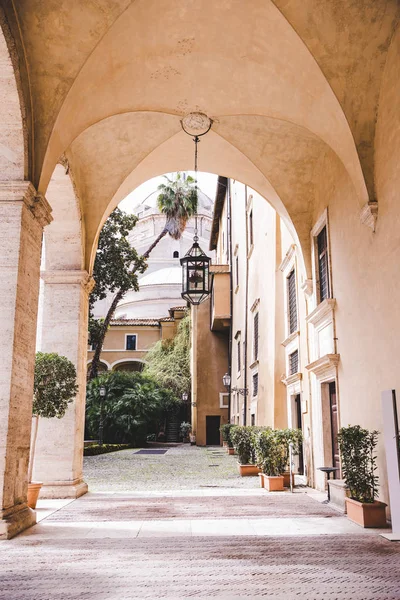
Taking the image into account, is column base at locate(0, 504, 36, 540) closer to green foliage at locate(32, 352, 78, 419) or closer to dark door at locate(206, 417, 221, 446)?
green foliage at locate(32, 352, 78, 419)

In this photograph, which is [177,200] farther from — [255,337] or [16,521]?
[16,521]

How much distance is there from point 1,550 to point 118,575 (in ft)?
5.27

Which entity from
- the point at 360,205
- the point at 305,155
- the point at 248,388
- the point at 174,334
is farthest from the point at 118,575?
the point at 174,334

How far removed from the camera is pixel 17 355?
6.62m

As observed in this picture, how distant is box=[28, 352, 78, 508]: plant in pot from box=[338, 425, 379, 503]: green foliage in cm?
443

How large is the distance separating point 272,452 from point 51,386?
184 inches

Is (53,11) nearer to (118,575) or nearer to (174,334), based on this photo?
(118,575)

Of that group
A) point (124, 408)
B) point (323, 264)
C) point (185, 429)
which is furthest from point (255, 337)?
point (185, 429)

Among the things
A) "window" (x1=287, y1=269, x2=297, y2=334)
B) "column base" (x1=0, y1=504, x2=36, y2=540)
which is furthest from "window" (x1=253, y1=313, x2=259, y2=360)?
"column base" (x1=0, y1=504, x2=36, y2=540)

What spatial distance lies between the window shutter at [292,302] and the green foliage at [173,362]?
774 inches

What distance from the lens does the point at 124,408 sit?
28656mm

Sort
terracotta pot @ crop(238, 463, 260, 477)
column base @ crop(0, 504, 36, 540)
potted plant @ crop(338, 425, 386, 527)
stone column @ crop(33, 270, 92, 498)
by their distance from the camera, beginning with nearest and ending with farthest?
column base @ crop(0, 504, 36, 540)
potted plant @ crop(338, 425, 386, 527)
stone column @ crop(33, 270, 92, 498)
terracotta pot @ crop(238, 463, 260, 477)

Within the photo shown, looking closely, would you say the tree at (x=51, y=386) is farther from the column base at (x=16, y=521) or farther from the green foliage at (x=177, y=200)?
the green foliage at (x=177, y=200)

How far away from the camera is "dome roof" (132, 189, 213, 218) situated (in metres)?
53.7
